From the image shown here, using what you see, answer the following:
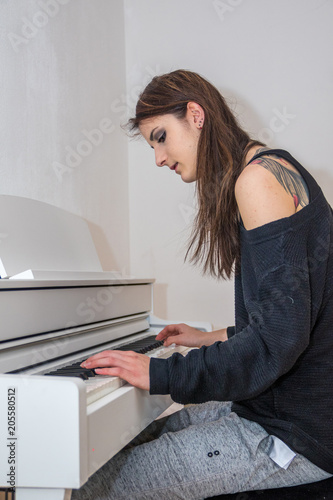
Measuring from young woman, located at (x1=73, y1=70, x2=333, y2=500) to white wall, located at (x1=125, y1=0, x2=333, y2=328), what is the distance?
1.50 meters

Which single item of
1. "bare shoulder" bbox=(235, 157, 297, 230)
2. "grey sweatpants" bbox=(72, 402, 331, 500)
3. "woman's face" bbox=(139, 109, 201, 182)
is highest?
"woman's face" bbox=(139, 109, 201, 182)

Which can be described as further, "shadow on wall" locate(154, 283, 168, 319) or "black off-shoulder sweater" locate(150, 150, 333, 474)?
"shadow on wall" locate(154, 283, 168, 319)

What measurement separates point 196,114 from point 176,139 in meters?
0.08

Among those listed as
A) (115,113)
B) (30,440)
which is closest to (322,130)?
(115,113)

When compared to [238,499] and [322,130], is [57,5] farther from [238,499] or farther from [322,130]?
[238,499]

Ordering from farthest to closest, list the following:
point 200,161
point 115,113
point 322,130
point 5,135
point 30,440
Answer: point 115,113 < point 322,130 < point 5,135 < point 200,161 < point 30,440

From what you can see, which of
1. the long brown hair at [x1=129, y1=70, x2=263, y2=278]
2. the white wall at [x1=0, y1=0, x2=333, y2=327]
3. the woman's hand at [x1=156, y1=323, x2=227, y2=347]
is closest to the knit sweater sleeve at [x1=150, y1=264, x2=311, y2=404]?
the long brown hair at [x1=129, y1=70, x2=263, y2=278]

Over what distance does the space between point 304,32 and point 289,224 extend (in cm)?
203

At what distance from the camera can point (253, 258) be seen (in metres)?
0.87

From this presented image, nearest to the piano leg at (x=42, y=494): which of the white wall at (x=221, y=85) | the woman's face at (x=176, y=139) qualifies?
the woman's face at (x=176, y=139)

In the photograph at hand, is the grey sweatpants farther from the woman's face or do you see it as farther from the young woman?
the woman's face

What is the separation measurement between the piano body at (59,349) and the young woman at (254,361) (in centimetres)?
10

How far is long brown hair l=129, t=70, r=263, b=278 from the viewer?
102 cm

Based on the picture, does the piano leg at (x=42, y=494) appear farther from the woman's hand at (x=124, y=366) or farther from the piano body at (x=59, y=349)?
the woman's hand at (x=124, y=366)
